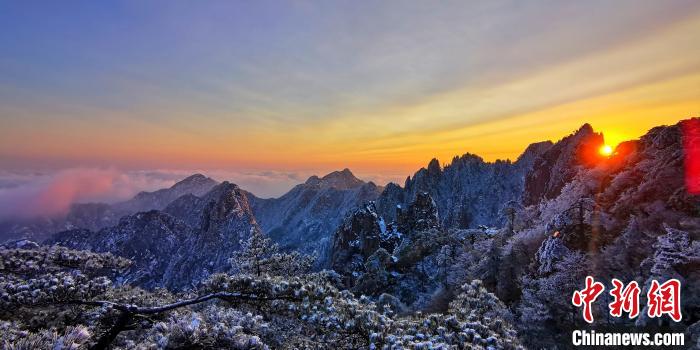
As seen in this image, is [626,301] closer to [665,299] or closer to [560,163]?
[665,299]

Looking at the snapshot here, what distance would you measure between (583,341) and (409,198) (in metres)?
173

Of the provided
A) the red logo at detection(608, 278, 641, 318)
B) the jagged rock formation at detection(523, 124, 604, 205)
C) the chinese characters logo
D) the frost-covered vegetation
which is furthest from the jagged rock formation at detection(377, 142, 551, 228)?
the frost-covered vegetation

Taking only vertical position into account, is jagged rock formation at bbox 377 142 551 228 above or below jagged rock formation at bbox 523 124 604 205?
below

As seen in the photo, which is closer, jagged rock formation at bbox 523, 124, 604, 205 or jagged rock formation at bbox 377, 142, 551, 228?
jagged rock formation at bbox 523, 124, 604, 205

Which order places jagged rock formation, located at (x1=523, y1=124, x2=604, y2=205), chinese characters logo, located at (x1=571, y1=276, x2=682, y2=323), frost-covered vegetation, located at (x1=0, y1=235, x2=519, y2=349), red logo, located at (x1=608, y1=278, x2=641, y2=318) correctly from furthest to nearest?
jagged rock formation, located at (x1=523, y1=124, x2=604, y2=205), red logo, located at (x1=608, y1=278, x2=641, y2=318), chinese characters logo, located at (x1=571, y1=276, x2=682, y2=323), frost-covered vegetation, located at (x1=0, y1=235, x2=519, y2=349)

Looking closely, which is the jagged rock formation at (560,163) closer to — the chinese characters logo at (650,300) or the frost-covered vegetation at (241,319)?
the chinese characters logo at (650,300)

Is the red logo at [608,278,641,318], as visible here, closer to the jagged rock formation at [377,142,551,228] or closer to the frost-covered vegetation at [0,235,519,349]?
the frost-covered vegetation at [0,235,519,349]

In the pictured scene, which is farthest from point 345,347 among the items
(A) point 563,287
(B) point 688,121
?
(B) point 688,121

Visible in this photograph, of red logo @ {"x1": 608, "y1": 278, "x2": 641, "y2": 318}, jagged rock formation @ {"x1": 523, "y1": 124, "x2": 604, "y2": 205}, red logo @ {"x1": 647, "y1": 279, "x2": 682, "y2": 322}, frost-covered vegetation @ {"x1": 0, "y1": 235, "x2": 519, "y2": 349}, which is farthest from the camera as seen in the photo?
jagged rock formation @ {"x1": 523, "y1": 124, "x2": 604, "y2": 205}

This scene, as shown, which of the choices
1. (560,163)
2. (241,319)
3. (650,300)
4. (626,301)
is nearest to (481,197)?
(560,163)

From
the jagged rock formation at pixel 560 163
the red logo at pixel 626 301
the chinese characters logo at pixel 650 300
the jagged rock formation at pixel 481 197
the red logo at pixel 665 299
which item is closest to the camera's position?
the red logo at pixel 665 299

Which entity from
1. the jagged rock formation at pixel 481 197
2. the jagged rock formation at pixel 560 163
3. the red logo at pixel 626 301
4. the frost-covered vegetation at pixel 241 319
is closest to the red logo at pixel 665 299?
the red logo at pixel 626 301

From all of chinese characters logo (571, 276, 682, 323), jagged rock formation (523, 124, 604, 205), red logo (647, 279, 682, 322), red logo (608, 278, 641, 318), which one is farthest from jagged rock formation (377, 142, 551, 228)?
red logo (647, 279, 682, 322)

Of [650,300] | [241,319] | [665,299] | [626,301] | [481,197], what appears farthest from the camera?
[481,197]
